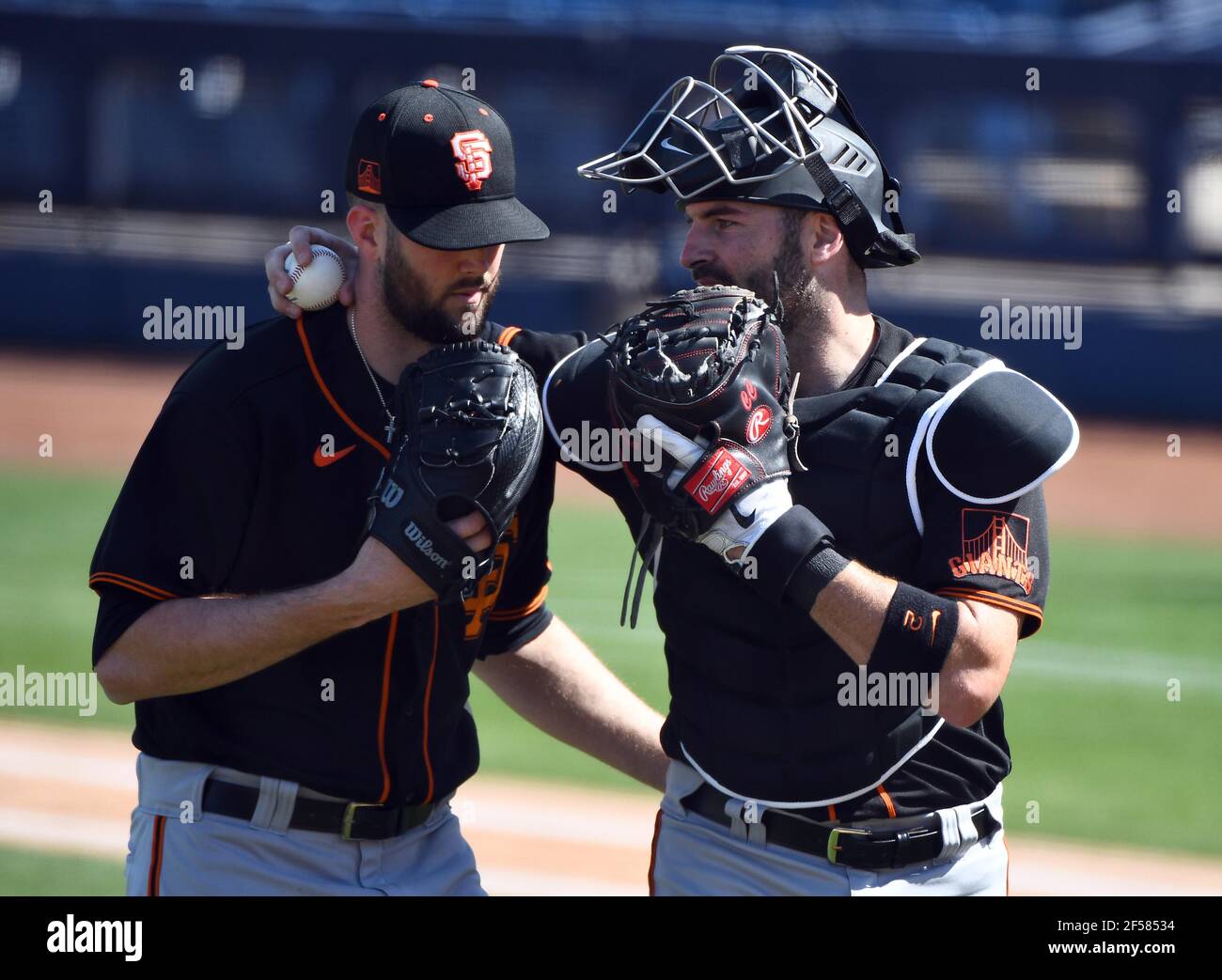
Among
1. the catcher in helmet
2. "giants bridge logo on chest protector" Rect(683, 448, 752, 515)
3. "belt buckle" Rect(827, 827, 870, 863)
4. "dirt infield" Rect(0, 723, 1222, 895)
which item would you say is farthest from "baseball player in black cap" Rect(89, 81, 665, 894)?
"dirt infield" Rect(0, 723, 1222, 895)

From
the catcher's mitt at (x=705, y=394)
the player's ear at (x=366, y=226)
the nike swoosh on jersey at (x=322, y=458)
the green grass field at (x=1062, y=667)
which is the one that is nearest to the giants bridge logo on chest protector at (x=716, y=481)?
the catcher's mitt at (x=705, y=394)

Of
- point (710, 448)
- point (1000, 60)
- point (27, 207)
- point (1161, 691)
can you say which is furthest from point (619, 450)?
point (27, 207)

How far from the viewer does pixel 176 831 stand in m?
3.42

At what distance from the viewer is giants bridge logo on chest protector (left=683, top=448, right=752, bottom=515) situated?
9.81 ft

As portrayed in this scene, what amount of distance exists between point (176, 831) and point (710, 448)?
151 centimetres

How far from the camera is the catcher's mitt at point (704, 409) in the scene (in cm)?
300

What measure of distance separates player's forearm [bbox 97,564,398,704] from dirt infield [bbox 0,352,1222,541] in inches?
510

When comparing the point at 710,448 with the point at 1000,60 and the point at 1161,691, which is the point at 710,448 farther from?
the point at 1000,60

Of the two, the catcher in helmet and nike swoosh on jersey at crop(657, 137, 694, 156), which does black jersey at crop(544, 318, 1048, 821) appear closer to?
the catcher in helmet

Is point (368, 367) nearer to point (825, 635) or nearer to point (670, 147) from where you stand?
point (670, 147)

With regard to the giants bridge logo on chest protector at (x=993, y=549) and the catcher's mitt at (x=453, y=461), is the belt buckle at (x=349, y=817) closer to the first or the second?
the catcher's mitt at (x=453, y=461)

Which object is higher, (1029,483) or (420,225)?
(420,225)

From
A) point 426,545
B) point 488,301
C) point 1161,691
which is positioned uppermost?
point 488,301

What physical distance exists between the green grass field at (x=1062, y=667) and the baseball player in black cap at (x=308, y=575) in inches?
131
